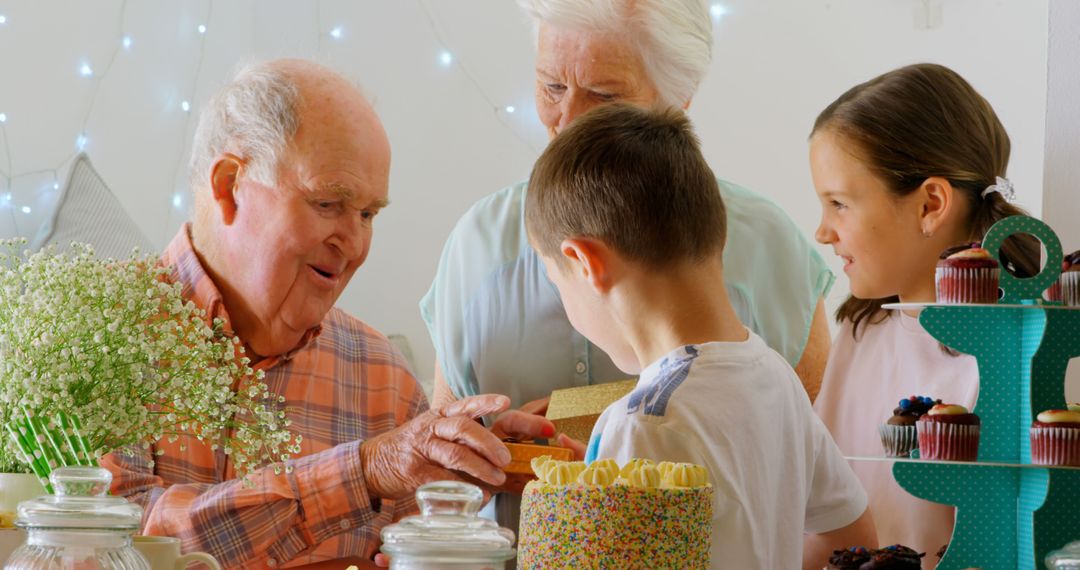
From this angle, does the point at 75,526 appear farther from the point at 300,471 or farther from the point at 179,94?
the point at 179,94

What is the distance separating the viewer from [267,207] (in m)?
1.86

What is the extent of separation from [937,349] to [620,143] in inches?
32.1

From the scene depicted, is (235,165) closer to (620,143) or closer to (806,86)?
(620,143)

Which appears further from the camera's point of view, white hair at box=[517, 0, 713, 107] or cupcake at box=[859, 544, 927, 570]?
white hair at box=[517, 0, 713, 107]

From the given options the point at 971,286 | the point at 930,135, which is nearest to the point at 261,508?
the point at 971,286

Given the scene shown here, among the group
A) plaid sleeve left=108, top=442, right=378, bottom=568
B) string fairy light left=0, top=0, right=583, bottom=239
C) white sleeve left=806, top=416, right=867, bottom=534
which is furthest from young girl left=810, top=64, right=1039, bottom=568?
string fairy light left=0, top=0, right=583, bottom=239

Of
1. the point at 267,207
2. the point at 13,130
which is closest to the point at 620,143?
the point at 267,207

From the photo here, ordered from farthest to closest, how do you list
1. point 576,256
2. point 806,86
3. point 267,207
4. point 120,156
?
point 120,156 < point 806,86 < point 267,207 < point 576,256

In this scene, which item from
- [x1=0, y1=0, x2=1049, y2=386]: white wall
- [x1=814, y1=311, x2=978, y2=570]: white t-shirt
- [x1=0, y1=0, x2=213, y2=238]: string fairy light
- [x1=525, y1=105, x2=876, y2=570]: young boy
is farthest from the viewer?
[x1=0, y1=0, x2=213, y2=238]: string fairy light

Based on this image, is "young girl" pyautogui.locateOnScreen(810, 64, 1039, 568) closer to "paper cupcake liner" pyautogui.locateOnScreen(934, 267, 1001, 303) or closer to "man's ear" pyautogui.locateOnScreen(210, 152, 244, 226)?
"paper cupcake liner" pyautogui.locateOnScreen(934, 267, 1001, 303)

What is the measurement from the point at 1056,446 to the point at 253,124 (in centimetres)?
127

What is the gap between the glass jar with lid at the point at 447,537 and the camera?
2.38 feet

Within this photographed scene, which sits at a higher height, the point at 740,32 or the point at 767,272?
the point at 740,32

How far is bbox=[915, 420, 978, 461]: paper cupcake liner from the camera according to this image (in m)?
1.27
